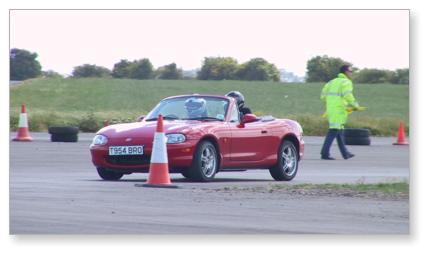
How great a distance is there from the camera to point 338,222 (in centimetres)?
1380

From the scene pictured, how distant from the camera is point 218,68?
16062 mm

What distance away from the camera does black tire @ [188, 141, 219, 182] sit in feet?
57.6

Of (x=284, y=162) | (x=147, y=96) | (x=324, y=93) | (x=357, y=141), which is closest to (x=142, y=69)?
(x=147, y=96)

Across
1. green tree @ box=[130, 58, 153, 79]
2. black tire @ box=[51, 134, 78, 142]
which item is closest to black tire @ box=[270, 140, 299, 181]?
green tree @ box=[130, 58, 153, 79]

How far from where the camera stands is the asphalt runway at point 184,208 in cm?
1328

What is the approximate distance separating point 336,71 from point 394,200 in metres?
2.28

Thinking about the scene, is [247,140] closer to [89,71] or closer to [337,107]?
[89,71]

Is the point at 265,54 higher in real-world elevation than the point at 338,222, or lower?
higher

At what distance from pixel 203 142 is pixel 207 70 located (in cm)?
180

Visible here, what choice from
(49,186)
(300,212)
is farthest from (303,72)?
(49,186)

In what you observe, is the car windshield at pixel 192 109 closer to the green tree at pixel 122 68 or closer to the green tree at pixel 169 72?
the green tree at pixel 169 72

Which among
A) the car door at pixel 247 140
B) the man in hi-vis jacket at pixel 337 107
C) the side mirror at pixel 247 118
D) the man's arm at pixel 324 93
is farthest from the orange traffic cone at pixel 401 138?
the side mirror at pixel 247 118

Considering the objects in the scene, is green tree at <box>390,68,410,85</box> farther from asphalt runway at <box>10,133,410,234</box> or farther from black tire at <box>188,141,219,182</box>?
black tire at <box>188,141,219,182</box>
